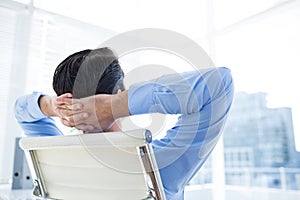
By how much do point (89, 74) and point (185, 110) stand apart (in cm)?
31

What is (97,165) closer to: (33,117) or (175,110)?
(175,110)

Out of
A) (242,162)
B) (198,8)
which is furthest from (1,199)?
(198,8)

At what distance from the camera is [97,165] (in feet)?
1.88

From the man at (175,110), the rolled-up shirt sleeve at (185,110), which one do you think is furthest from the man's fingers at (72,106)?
the rolled-up shirt sleeve at (185,110)

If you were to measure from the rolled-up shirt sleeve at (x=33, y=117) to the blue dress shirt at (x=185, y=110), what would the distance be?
412mm

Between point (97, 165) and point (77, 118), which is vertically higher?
point (77, 118)

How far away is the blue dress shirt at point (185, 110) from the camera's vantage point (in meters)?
0.51

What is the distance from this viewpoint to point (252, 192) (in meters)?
1.95

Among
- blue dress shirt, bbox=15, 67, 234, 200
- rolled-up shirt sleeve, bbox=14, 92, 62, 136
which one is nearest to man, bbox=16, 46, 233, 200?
A: blue dress shirt, bbox=15, 67, 234, 200

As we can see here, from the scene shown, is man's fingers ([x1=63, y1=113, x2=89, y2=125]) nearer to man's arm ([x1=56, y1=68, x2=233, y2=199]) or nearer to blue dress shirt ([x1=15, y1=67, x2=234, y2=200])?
man's arm ([x1=56, y1=68, x2=233, y2=199])

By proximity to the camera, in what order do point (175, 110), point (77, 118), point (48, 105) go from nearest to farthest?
point (175, 110), point (77, 118), point (48, 105)

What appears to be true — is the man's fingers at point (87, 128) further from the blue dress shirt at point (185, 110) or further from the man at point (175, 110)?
the blue dress shirt at point (185, 110)

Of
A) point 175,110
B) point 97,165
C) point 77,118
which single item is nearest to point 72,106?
point 77,118

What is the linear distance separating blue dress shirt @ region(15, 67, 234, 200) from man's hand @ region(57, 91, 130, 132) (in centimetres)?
3
